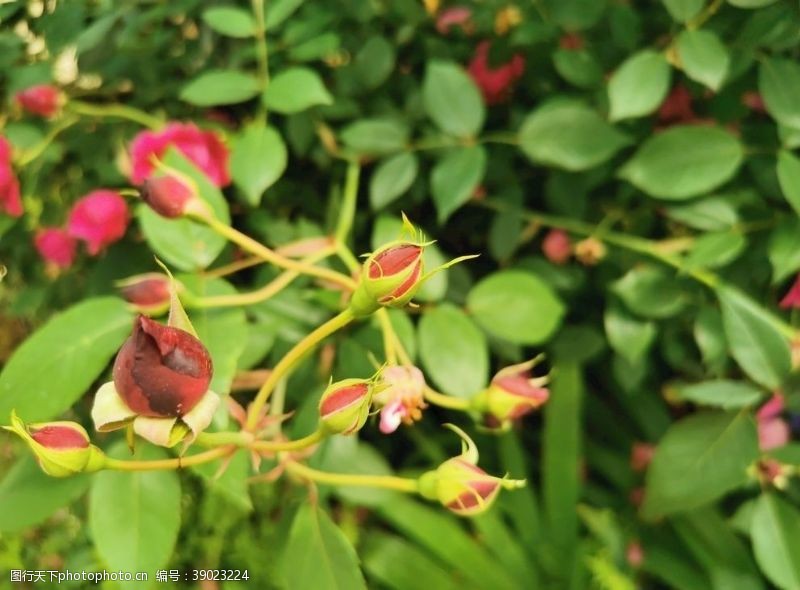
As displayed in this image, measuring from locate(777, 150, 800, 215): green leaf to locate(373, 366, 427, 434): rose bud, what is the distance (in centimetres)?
28

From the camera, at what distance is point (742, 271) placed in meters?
0.55

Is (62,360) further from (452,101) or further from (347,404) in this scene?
(452,101)

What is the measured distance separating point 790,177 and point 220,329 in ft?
1.26

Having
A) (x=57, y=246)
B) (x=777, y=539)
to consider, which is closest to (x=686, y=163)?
(x=777, y=539)

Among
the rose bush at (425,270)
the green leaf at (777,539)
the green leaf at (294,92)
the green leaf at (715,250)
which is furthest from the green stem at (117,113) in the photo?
the green leaf at (777,539)

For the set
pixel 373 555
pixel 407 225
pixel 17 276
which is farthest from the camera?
pixel 17 276

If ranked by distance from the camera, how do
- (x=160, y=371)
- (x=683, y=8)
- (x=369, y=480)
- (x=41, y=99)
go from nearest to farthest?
(x=160, y=371) < (x=369, y=480) < (x=683, y=8) < (x=41, y=99)

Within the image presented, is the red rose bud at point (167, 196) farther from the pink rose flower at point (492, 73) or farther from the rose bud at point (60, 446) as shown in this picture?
the pink rose flower at point (492, 73)

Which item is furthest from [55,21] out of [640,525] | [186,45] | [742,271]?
[640,525]

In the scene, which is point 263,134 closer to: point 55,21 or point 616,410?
point 55,21

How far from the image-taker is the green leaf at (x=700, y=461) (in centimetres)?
48

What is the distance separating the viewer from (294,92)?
50 cm

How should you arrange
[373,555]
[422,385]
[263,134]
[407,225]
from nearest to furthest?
[407,225]
[422,385]
[263,134]
[373,555]

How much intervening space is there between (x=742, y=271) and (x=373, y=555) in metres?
0.39
